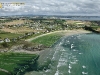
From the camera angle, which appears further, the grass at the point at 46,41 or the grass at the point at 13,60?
the grass at the point at 46,41

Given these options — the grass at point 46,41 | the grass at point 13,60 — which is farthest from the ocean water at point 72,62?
the grass at point 46,41

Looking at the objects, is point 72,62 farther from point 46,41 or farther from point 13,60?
point 46,41

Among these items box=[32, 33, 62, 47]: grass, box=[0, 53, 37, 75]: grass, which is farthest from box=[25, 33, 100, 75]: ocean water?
box=[32, 33, 62, 47]: grass

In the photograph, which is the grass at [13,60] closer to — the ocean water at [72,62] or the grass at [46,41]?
the ocean water at [72,62]

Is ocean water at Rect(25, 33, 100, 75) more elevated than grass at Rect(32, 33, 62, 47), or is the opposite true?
ocean water at Rect(25, 33, 100, 75)

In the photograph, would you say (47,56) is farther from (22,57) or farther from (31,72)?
(31,72)

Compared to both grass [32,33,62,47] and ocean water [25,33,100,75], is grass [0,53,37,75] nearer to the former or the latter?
ocean water [25,33,100,75]

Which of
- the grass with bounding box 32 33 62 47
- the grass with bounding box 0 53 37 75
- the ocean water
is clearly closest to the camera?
the ocean water

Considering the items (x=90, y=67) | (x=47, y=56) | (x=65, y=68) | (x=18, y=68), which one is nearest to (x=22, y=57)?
(x=47, y=56)

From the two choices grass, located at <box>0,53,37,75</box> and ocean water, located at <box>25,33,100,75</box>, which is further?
grass, located at <box>0,53,37,75</box>
